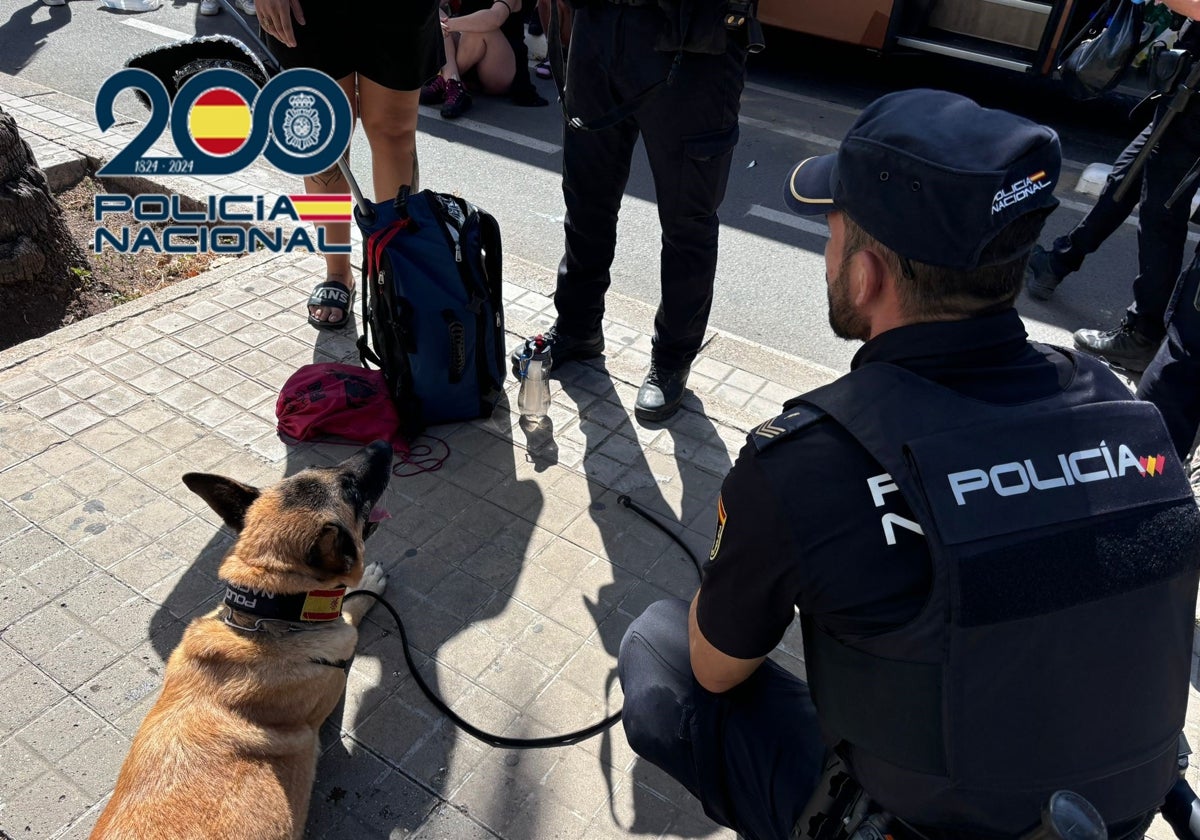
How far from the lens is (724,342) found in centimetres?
443

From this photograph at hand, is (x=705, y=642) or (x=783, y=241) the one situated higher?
(x=705, y=642)

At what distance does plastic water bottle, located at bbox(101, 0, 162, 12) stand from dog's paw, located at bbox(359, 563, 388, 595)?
9.29m

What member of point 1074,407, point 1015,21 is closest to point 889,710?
point 1074,407

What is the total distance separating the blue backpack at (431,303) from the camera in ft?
11.2

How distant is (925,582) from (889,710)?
0.24 meters

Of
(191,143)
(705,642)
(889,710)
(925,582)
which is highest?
(925,582)

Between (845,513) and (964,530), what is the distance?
18 cm

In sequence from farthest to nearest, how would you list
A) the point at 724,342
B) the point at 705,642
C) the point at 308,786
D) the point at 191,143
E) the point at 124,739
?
the point at 191,143
the point at 724,342
the point at 124,739
the point at 308,786
the point at 705,642

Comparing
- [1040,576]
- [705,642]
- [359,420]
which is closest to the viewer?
[1040,576]

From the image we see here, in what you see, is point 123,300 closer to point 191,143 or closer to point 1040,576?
point 191,143

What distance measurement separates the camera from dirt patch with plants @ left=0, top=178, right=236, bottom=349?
4324 millimetres

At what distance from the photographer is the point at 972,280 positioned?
1.54 meters

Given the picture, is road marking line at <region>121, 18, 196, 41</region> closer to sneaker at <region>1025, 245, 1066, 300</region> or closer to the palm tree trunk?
the palm tree trunk

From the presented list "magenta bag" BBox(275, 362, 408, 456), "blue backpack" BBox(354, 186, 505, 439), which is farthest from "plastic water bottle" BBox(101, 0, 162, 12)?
"magenta bag" BBox(275, 362, 408, 456)
